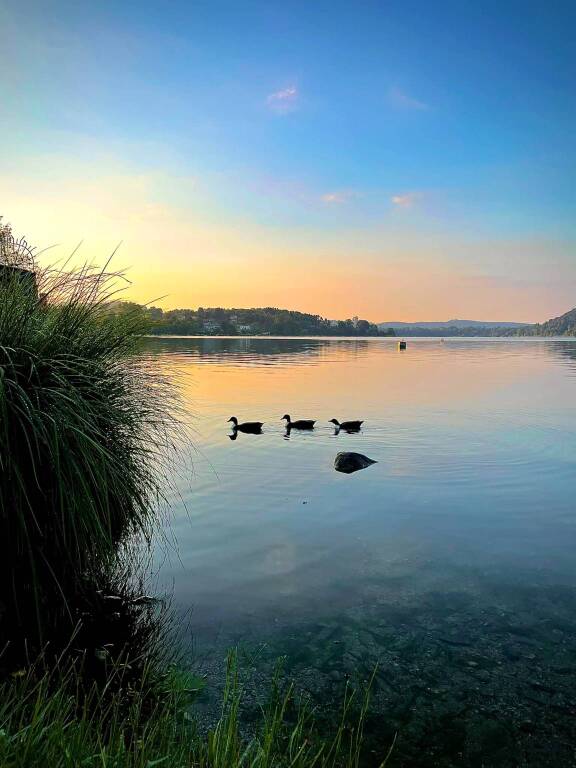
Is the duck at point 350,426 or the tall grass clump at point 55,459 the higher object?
the tall grass clump at point 55,459

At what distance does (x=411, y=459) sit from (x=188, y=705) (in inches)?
495

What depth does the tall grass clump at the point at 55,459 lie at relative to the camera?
540 cm

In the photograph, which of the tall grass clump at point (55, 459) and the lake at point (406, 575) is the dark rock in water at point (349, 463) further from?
the tall grass clump at point (55, 459)

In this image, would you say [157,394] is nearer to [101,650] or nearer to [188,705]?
[101,650]

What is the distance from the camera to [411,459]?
55.7 ft

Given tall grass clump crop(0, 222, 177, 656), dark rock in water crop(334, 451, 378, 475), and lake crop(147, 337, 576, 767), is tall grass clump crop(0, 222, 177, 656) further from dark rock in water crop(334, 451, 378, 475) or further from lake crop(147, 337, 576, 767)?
dark rock in water crop(334, 451, 378, 475)

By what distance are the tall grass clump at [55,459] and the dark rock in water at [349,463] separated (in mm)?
9004

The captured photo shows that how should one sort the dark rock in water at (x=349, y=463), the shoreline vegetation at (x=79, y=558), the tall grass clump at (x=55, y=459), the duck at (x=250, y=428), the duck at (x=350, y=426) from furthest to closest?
1. the duck at (x=350, y=426)
2. the duck at (x=250, y=428)
3. the dark rock in water at (x=349, y=463)
4. the tall grass clump at (x=55, y=459)
5. the shoreline vegetation at (x=79, y=558)

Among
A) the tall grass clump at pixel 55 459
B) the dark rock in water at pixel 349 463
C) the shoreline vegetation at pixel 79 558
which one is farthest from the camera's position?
the dark rock in water at pixel 349 463

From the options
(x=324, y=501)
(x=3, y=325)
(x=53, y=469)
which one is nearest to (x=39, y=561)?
(x=53, y=469)

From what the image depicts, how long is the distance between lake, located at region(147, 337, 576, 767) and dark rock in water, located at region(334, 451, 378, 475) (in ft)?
1.36

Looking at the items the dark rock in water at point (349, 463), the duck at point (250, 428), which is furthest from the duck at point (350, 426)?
the dark rock in water at point (349, 463)

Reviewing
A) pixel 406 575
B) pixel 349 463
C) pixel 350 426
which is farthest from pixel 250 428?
pixel 406 575

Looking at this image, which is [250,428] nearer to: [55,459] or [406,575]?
[406,575]
